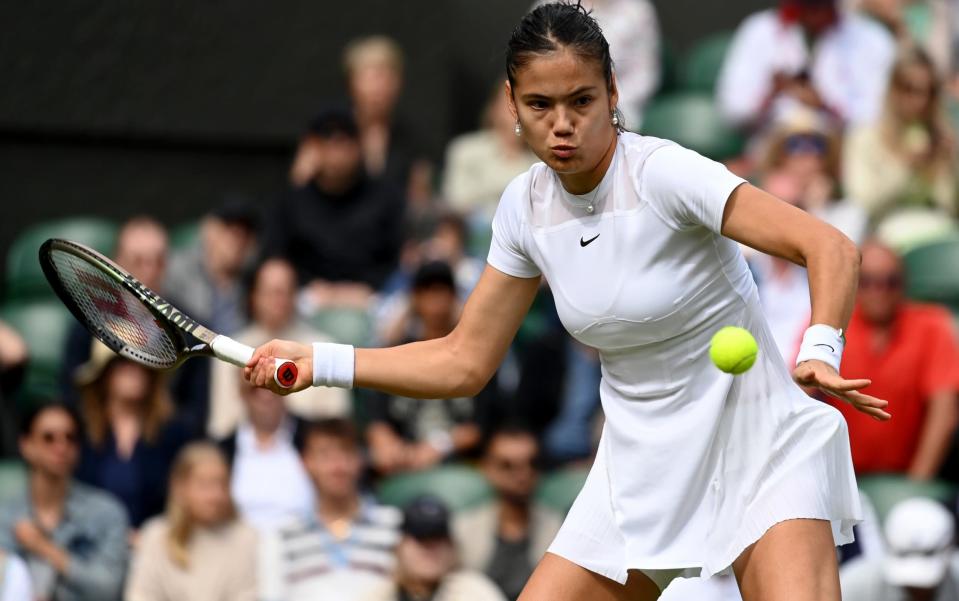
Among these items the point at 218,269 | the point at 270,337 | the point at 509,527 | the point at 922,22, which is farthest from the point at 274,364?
the point at 922,22

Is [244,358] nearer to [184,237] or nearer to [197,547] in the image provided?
[197,547]

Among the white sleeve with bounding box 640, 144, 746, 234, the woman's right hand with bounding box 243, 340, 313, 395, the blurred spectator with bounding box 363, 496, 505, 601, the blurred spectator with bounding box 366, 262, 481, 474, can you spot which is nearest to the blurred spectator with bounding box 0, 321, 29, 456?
the blurred spectator with bounding box 366, 262, 481, 474

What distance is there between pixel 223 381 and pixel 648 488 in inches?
154

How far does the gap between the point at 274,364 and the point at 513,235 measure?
21.8 inches

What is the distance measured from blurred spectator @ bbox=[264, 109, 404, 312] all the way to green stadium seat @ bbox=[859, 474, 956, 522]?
2.52 meters

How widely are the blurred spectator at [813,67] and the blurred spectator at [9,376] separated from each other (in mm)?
3637

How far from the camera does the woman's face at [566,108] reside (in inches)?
119

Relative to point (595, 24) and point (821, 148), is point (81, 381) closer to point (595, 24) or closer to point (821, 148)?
point (821, 148)

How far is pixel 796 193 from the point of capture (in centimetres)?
707

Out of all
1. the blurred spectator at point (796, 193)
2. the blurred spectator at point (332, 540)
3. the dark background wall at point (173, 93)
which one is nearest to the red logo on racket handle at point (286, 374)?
the blurred spectator at point (332, 540)

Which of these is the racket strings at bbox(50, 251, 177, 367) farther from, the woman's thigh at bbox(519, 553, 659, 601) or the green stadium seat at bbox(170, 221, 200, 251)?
the green stadium seat at bbox(170, 221, 200, 251)

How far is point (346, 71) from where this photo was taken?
28.1 ft

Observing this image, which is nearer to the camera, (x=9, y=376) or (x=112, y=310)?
(x=112, y=310)

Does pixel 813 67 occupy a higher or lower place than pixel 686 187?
higher
